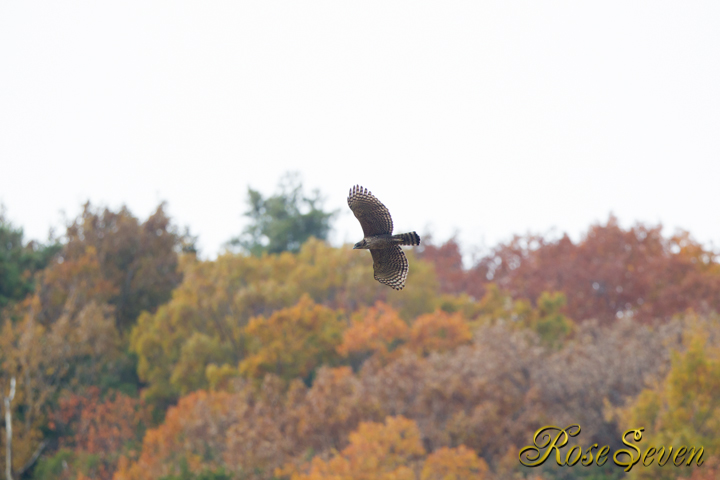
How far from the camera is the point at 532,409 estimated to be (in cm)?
1864

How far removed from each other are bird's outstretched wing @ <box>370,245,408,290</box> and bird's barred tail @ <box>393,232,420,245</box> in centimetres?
32

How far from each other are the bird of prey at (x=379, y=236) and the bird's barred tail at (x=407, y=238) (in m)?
0.03

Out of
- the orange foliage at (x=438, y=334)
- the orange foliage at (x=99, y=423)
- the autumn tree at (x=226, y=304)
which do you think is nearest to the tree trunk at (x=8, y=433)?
the orange foliage at (x=99, y=423)

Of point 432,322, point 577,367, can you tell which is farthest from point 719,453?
point 432,322

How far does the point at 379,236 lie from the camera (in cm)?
495

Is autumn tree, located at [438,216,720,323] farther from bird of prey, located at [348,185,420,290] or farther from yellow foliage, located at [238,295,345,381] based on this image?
bird of prey, located at [348,185,420,290]

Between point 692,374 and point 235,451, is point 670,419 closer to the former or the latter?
point 692,374

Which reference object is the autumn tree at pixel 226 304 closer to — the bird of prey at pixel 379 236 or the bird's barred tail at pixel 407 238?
the bird of prey at pixel 379 236

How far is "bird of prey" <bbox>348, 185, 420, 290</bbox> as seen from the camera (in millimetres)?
5018

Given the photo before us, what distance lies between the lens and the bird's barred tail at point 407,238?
189 inches

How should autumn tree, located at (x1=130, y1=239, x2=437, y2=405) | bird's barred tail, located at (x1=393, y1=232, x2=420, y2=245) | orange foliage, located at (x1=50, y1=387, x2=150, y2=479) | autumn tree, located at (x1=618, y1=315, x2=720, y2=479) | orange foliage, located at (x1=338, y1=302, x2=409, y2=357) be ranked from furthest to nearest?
1. autumn tree, located at (x1=130, y1=239, x2=437, y2=405)
2. orange foliage, located at (x1=50, y1=387, x2=150, y2=479)
3. orange foliage, located at (x1=338, y1=302, x2=409, y2=357)
4. autumn tree, located at (x1=618, y1=315, x2=720, y2=479)
5. bird's barred tail, located at (x1=393, y1=232, x2=420, y2=245)

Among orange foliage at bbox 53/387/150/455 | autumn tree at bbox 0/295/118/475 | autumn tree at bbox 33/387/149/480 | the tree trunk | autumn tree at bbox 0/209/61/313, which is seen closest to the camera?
autumn tree at bbox 33/387/149/480

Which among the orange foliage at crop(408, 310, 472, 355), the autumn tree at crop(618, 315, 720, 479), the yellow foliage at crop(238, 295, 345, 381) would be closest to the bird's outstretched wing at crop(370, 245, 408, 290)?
the autumn tree at crop(618, 315, 720, 479)

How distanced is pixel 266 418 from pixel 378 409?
3.05m
